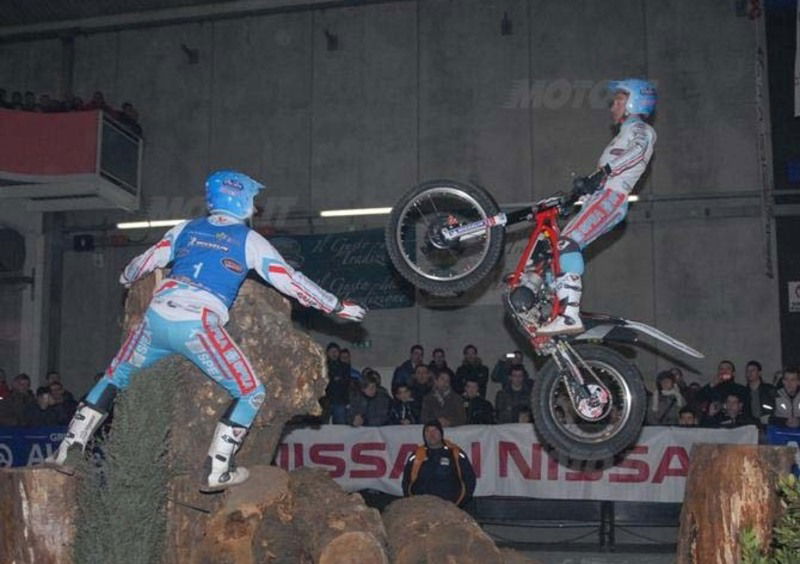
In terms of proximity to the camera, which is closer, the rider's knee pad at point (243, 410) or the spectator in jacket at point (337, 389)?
the rider's knee pad at point (243, 410)

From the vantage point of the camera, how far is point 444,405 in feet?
40.2

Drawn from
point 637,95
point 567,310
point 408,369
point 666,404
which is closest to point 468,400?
point 408,369

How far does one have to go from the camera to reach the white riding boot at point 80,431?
21.6 ft

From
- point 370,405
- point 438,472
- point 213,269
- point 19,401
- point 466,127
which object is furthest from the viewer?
point 466,127

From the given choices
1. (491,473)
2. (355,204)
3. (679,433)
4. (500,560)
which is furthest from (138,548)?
(355,204)

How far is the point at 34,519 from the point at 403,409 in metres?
6.85

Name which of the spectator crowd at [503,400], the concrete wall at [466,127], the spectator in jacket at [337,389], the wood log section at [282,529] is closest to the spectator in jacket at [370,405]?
the spectator crowd at [503,400]

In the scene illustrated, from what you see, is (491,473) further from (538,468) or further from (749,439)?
(749,439)

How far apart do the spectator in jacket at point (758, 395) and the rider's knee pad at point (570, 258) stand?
20.3 ft

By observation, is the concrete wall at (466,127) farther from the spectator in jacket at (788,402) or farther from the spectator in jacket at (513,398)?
the spectator in jacket at (788,402)

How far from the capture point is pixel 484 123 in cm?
1845

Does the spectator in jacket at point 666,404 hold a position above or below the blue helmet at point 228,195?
below

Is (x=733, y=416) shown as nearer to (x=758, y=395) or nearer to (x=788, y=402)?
(x=788, y=402)

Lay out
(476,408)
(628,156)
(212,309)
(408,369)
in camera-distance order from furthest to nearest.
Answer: (408,369) < (476,408) < (628,156) < (212,309)
